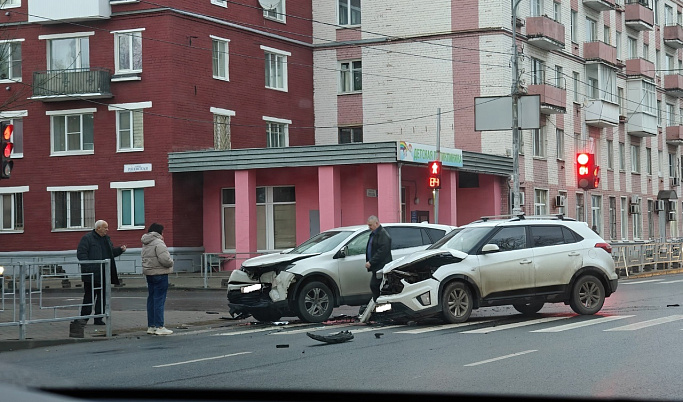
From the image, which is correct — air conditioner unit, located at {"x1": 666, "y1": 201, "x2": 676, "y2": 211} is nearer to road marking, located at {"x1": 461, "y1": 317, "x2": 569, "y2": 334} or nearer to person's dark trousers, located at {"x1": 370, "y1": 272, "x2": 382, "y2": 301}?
road marking, located at {"x1": 461, "y1": 317, "x2": 569, "y2": 334}

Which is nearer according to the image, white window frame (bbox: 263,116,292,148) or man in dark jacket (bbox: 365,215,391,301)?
man in dark jacket (bbox: 365,215,391,301)

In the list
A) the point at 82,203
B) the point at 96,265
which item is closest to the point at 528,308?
the point at 96,265

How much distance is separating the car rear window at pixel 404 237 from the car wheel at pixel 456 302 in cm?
285

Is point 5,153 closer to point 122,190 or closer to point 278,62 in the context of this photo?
point 122,190

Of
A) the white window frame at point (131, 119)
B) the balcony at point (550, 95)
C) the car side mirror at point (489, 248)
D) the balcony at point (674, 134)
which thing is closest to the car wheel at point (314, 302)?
the car side mirror at point (489, 248)

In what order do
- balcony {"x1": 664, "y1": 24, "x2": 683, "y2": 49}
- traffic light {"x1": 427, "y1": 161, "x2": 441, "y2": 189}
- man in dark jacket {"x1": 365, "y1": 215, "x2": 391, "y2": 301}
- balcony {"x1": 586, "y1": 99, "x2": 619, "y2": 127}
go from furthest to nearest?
balcony {"x1": 664, "y1": 24, "x2": 683, "y2": 49}
balcony {"x1": 586, "y1": 99, "x2": 619, "y2": 127}
traffic light {"x1": 427, "y1": 161, "x2": 441, "y2": 189}
man in dark jacket {"x1": 365, "y1": 215, "x2": 391, "y2": 301}

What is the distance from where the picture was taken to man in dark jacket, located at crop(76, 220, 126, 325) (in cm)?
1656

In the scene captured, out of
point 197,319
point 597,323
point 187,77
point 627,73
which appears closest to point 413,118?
point 187,77

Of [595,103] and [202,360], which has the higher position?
[595,103]

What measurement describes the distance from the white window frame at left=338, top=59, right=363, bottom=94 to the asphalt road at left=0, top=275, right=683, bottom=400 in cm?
2990

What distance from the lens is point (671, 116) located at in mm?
66438

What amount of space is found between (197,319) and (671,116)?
5327 cm

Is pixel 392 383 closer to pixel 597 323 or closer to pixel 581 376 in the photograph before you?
pixel 581 376

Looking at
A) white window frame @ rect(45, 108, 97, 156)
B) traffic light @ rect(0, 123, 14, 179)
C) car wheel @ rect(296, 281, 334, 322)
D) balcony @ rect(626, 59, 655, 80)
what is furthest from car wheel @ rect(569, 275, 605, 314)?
balcony @ rect(626, 59, 655, 80)
